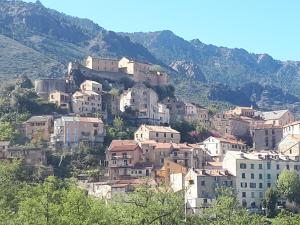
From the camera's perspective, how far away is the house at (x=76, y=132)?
123 meters

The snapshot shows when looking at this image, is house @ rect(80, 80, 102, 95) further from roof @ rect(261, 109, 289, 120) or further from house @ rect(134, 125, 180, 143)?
roof @ rect(261, 109, 289, 120)

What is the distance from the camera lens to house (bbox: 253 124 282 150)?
140m

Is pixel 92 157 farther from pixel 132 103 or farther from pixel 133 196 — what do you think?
pixel 133 196

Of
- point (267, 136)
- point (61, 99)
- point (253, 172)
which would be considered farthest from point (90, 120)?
point (267, 136)

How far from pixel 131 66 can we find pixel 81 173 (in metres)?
47.0

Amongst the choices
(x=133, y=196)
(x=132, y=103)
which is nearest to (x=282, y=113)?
(x=132, y=103)

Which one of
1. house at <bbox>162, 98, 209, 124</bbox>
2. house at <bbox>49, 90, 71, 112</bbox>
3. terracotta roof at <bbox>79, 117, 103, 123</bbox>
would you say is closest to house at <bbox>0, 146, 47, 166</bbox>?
terracotta roof at <bbox>79, 117, 103, 123</bbox>

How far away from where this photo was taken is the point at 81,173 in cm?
11531

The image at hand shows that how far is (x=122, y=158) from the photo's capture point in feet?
382

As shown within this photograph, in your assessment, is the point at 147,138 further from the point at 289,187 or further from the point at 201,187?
the point at 289,187

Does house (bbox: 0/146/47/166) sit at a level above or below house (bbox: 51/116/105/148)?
below

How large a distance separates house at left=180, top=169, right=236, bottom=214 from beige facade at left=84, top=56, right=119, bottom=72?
56.8m

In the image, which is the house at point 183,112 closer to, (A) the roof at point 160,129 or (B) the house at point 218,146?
(A) the roof at point 160,129

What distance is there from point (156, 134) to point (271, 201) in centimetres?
3162
